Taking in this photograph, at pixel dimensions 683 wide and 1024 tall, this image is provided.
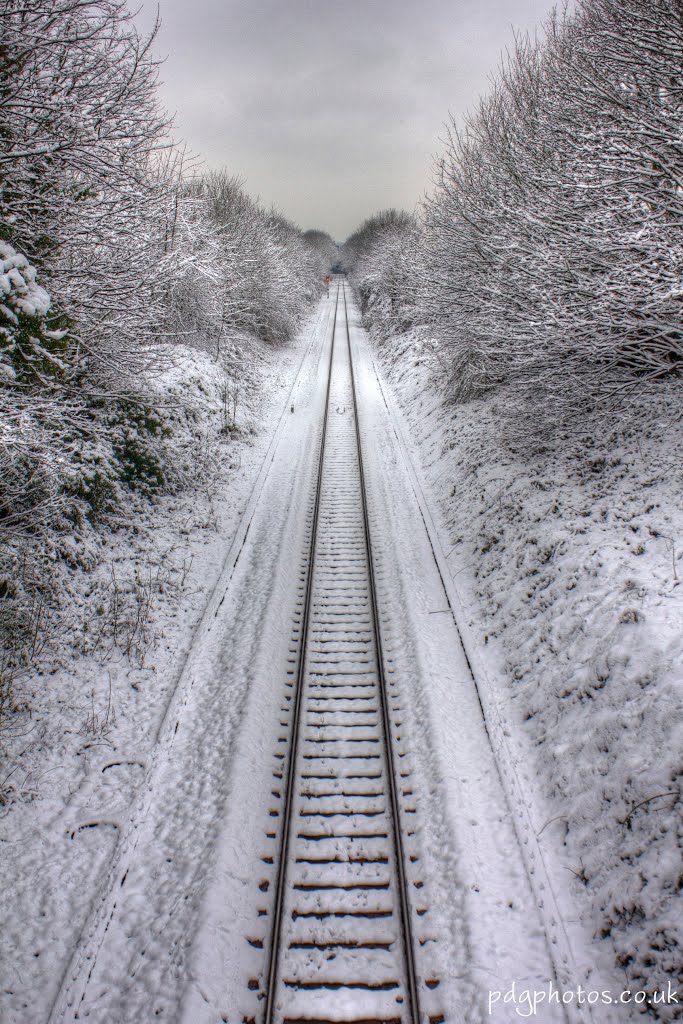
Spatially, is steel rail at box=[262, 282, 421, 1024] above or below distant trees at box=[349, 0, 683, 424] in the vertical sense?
below

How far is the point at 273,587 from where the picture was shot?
8742 millimetres

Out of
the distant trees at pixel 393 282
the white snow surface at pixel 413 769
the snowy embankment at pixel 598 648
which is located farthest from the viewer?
the distant trees at pixel 393 282

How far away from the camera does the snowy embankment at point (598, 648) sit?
4.24m

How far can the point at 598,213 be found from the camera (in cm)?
751

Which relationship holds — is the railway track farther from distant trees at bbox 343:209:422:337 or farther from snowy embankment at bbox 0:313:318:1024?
distant trees at bbox 343:209:422:337

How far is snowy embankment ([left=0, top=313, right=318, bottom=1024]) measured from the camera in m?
4.38

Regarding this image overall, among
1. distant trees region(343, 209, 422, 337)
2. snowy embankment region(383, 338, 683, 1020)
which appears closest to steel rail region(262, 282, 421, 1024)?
snowy embankment region(383, 338, 683, 1020)

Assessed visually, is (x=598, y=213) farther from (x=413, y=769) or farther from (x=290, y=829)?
(x=290, y=829)

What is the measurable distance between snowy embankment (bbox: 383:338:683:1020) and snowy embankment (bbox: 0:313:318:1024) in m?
4.68

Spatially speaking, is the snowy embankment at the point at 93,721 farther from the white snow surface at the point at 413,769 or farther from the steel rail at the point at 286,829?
the steel rail at the point at 286,829

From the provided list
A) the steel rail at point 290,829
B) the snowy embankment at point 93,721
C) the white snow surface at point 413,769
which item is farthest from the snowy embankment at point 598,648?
the snowy embankment at point 93,721

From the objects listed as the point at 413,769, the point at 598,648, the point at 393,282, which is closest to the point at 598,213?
the point at 598,648

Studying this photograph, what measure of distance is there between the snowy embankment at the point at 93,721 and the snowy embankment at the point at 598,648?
4.68 metres

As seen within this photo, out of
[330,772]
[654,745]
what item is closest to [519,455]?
[654,745]
